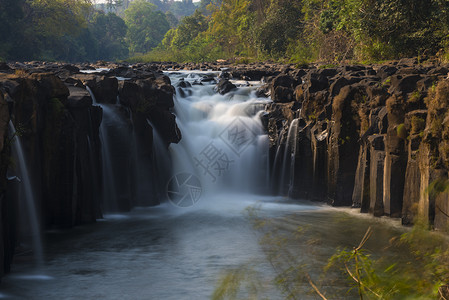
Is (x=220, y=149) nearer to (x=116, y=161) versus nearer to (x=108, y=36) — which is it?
(x=116, y=161)

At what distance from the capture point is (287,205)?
14914 millimetres

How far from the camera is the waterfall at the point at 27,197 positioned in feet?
33.9

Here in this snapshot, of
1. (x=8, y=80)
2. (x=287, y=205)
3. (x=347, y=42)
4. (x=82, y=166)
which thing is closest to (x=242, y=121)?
(x=287, y=205)

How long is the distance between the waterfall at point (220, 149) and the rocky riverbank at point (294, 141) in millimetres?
629

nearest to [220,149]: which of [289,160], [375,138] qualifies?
[289,160]

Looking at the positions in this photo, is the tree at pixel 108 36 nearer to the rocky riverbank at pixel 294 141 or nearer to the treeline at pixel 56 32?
the treeline at pixel 56 32

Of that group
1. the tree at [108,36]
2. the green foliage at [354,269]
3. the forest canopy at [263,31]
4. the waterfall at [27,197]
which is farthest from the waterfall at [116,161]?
the tree at [108,36]

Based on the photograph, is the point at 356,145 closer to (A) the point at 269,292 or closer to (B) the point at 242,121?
(B) the point at 242,121

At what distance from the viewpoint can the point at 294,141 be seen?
16.2 m

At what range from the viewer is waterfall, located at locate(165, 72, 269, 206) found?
17125 mm

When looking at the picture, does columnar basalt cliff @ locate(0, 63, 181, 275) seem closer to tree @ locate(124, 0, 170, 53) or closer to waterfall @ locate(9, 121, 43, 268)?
waterfall @ locate(9, 121, 43, 268)

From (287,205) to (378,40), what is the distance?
14.4m

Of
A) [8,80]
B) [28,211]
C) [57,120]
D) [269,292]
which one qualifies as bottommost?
[269,292]

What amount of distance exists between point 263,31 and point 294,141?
27.3 m
